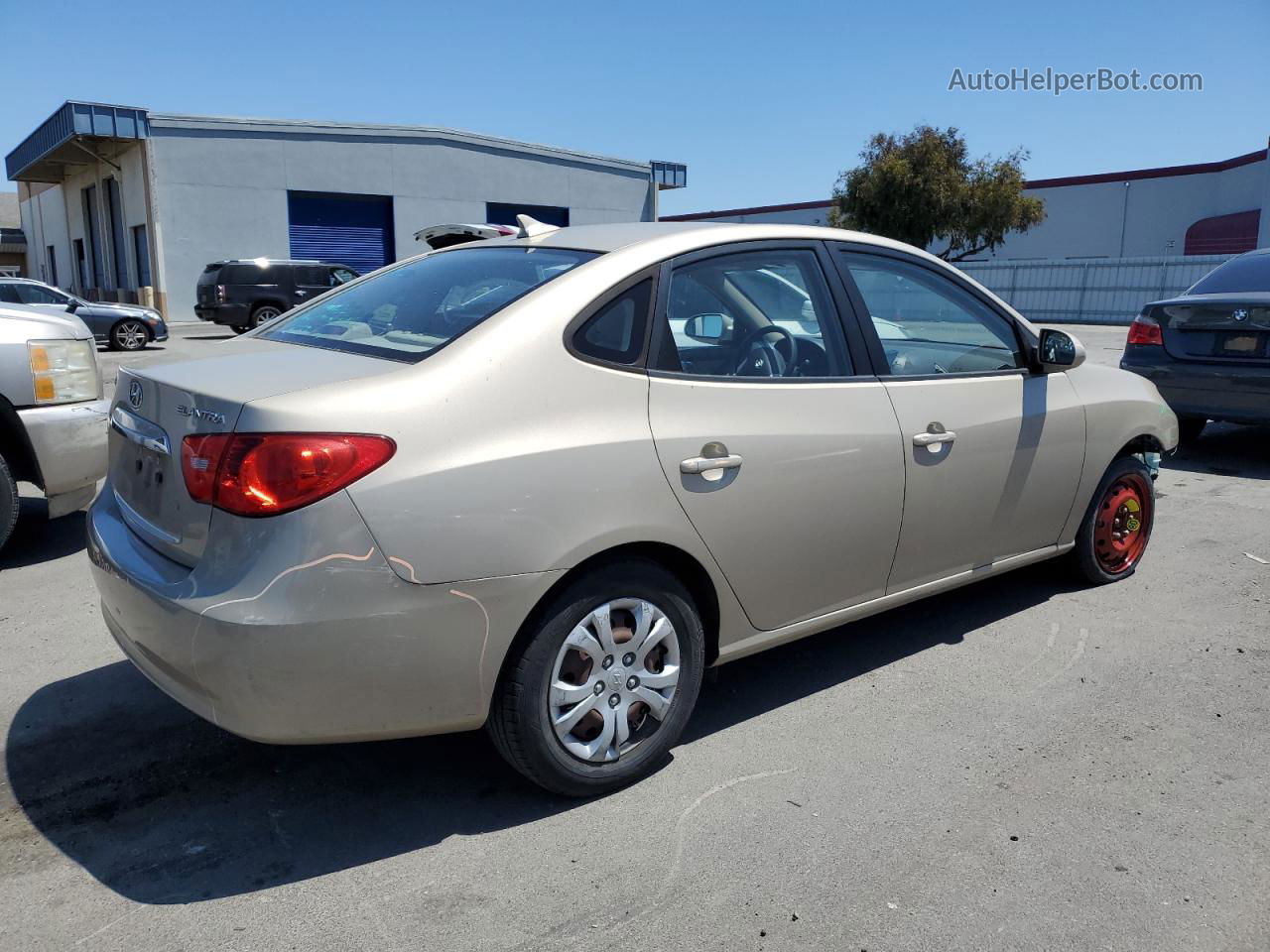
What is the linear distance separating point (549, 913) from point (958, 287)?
289cm

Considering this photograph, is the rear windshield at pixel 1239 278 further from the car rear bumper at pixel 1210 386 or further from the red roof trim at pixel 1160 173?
the red roof trim at pixel 1160 173

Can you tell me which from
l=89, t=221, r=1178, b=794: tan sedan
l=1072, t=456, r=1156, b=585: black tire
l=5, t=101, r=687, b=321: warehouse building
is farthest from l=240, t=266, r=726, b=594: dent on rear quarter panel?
l=5, t=101, r=687, b=321: warehouse building

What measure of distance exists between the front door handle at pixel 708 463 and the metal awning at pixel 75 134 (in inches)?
1205

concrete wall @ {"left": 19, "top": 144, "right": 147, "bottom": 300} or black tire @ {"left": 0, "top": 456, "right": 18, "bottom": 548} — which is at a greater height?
concrete wall @ {"left": 19, "top": 144, "right": 147, "bottom": 300}

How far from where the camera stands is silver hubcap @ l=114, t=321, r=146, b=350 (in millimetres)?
19422

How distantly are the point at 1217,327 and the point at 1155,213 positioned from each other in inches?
1335

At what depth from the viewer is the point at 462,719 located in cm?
266

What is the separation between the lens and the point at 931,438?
361 centimetres

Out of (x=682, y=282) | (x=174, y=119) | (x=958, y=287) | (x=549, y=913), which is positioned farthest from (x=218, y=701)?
(x=174, y=119)

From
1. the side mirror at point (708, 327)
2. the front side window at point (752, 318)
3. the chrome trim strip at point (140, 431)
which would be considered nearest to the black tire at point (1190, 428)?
the front side window at point (752, 318)

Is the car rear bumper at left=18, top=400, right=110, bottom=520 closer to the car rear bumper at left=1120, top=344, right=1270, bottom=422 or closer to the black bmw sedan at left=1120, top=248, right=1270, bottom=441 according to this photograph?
the car rear bumper at left=1120, top=344, right=1270, bottom=422

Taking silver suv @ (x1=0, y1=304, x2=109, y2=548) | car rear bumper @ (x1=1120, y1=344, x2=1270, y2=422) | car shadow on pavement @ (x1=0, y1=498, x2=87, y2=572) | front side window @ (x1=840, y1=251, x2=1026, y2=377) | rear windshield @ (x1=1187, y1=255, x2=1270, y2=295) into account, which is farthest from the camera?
rear windshield @ (x1=1187, y1=255, x2=1270, y2=295)

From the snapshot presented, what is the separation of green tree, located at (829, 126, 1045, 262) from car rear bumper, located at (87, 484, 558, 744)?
33470 mm

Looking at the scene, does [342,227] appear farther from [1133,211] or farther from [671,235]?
[671,235]
